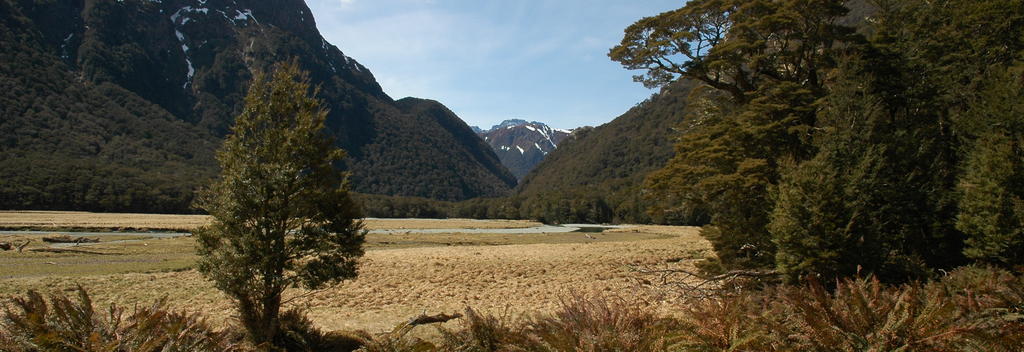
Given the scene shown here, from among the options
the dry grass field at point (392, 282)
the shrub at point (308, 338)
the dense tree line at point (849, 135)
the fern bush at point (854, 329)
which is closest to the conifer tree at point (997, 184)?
the dense tree line at point (849, 135)

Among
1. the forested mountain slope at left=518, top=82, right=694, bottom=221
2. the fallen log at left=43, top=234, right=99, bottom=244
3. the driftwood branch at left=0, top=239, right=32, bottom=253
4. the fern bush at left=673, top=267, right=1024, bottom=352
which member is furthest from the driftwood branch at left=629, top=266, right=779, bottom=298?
the forested mountain slope at left=518, top=82, right=694, bottom=221

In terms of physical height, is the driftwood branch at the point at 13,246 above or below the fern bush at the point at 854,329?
below

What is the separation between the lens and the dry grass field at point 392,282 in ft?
48.2

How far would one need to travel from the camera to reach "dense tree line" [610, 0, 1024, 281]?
1138 cm

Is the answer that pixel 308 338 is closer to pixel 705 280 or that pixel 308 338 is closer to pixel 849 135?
pixel 705 280

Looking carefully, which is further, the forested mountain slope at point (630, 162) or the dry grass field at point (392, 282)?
the forested mountain slope at point (630, 162)

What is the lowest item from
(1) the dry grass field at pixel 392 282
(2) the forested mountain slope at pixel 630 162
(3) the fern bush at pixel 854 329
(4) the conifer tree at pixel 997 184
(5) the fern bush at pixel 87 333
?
(1) the dry grass field at pixel 392 282

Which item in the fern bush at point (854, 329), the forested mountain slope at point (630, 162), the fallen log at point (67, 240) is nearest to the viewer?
the fern bush at point (854, 329)

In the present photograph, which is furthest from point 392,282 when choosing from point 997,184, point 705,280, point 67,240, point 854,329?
point 67,240

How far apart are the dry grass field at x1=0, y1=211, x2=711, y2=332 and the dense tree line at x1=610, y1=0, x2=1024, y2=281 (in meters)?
3.91

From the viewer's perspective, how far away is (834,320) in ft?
15.1

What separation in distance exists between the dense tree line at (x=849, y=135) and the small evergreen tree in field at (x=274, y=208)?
10.2m

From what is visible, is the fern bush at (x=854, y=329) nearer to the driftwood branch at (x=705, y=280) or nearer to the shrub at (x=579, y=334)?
the shrub at (x=579, y=334)

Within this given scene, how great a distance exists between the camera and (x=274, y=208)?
995 centimetres
